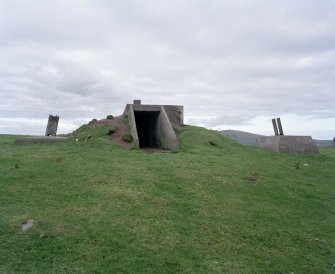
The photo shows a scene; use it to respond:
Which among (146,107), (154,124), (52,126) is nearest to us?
(146,107)

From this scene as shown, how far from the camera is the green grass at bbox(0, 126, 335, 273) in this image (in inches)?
262

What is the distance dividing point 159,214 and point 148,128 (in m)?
12.9

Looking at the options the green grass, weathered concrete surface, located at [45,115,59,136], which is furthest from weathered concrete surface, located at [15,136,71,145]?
the green grass

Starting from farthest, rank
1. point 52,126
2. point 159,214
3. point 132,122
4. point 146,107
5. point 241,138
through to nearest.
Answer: point 241,138 < point 52,126 < point 146,107 < point 132,122 < point 159,214

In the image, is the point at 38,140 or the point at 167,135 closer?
the point at 38,140

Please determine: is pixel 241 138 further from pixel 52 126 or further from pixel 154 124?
pixel 52 126

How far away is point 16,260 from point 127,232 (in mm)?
2165

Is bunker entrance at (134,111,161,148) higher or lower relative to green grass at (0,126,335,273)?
higher

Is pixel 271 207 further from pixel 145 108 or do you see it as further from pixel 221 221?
pixel 145 108

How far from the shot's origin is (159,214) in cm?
855

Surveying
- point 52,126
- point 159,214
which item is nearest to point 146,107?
point 52,126

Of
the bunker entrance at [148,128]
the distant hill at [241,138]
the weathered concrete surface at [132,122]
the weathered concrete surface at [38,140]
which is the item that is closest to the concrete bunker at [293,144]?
the distant hill at [241,138]

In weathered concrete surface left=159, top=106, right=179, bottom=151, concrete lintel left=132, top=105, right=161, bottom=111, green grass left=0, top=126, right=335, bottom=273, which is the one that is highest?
concrete lintel left=132, top=105, right=161, bottom=111

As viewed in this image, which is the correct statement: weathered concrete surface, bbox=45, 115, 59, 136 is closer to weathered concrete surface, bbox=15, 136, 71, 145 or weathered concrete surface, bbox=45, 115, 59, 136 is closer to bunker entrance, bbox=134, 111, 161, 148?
weathered concrete surface, bbox=15, 136, 71, 145
